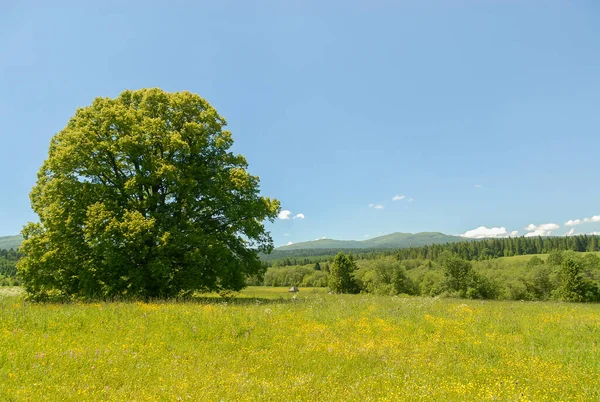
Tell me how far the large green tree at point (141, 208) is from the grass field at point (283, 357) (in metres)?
6.05

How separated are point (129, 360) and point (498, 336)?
1161 centimetres

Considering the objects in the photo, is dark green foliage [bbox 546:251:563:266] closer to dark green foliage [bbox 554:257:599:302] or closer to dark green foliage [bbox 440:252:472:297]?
dark green foliage [bbox 554:257:599:302]

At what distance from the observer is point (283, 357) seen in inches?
331

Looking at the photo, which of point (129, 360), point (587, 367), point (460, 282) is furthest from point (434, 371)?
point (460, 282)

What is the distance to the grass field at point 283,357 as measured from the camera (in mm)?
6293

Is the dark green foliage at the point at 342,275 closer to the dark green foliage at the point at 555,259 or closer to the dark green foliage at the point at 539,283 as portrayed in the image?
the dark green foliage at the point at 539,283

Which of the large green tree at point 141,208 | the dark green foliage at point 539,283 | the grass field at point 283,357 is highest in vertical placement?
the large green tree at point 141,208

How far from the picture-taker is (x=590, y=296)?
68312mm

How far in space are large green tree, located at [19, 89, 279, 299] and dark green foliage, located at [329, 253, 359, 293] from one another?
58.4 meters

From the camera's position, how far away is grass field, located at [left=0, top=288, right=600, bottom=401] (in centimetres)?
629

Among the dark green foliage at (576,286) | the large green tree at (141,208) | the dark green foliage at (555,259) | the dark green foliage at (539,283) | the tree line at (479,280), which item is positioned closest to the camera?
the large green tree at (141,208)

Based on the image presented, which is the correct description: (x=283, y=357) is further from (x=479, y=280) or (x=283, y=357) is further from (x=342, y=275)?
(x=479, y=280)

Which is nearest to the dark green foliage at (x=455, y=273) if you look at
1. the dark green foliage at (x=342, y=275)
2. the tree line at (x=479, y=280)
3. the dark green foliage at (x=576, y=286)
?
the tree line at (x=479, y=280)

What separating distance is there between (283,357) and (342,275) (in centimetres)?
7155
